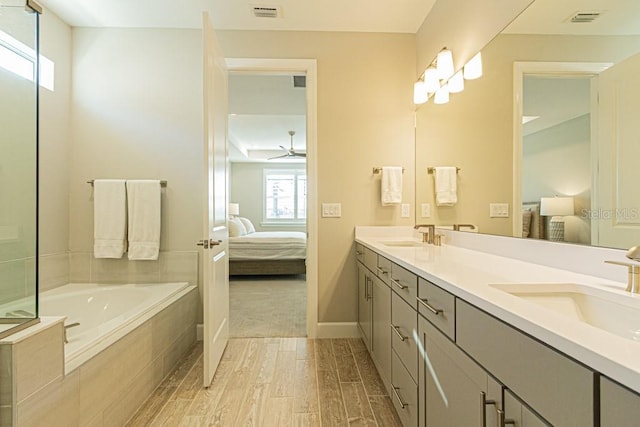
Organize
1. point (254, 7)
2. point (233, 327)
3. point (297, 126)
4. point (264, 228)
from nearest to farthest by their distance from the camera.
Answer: point (254, 7) → point (233, 327) → point (297, 126) → point (264, 228)

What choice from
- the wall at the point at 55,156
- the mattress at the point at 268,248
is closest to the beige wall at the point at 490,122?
the wall at the point at 55,156

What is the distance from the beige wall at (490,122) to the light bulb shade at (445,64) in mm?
170

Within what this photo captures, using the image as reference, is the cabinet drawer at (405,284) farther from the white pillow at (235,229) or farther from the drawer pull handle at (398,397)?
the white pillow at (235,229)

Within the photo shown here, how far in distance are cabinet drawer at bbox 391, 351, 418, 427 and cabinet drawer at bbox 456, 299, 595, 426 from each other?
59 centimetres

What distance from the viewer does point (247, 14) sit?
2699mm

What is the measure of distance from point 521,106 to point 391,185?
1.35 metres

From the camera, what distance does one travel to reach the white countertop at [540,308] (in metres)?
0.55

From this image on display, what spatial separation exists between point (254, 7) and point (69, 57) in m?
1.61

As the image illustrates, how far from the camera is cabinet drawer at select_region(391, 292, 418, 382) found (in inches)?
57.8

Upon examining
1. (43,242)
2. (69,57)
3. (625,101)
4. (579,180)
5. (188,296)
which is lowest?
(188,296)

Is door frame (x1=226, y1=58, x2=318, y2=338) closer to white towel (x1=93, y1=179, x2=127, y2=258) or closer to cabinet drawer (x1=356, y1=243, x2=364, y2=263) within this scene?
cabinet drawer (x1=356, y1=243, x2=364, y2=263)

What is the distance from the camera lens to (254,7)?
2609mm

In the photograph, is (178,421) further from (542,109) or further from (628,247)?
(542,109)

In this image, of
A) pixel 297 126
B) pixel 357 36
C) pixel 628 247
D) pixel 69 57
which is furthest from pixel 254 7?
pixel 297 126
